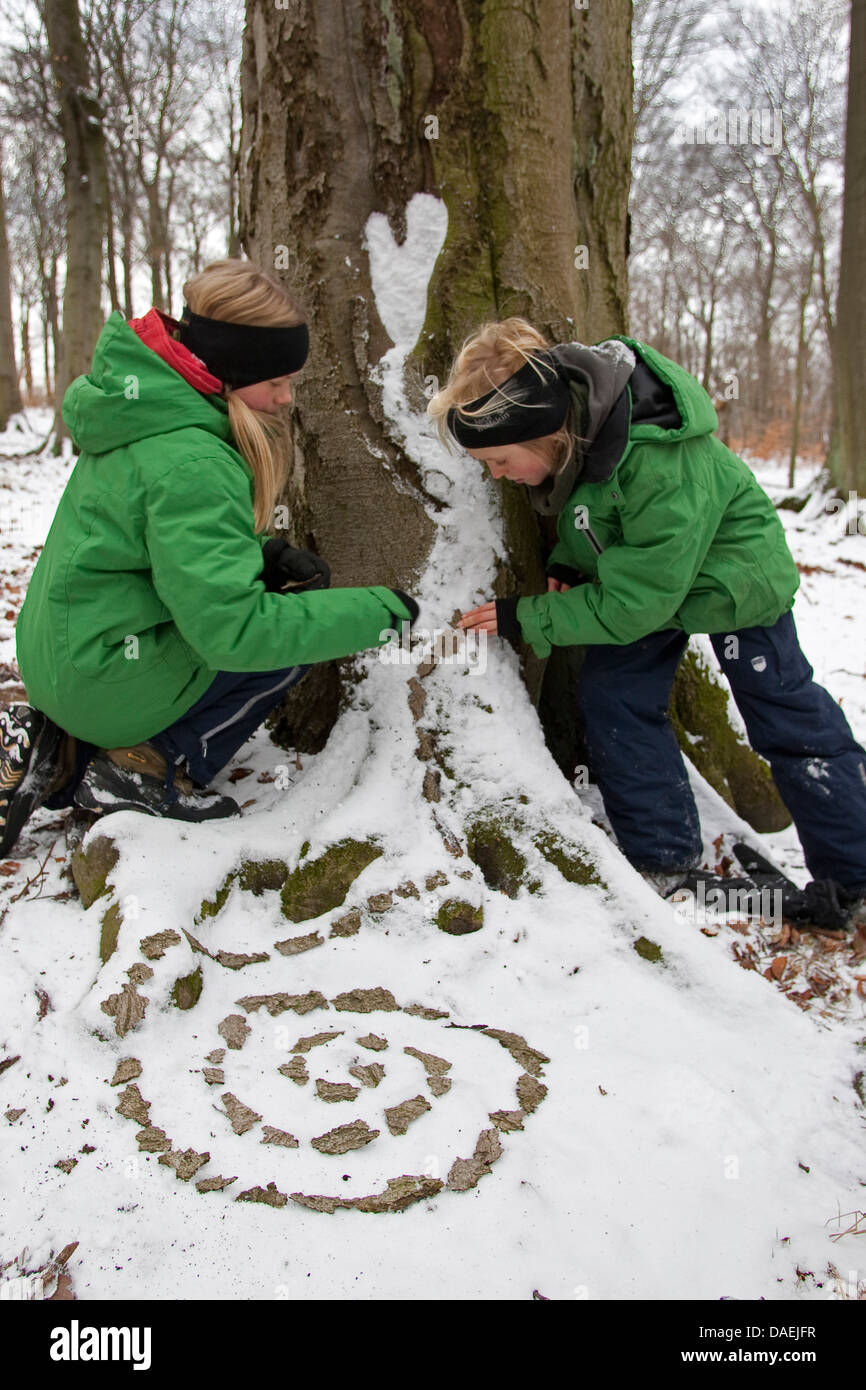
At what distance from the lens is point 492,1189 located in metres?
1.55

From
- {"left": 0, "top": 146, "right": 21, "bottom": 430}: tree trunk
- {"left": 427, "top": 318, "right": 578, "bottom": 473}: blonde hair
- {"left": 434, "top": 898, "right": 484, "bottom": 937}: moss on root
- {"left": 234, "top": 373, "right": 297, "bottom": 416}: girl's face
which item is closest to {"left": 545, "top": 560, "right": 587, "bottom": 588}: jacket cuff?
{"left": 427, "top": 318, "right": 578, "bottom": 473}: blonde hair

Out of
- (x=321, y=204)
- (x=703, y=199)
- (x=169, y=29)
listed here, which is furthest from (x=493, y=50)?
(x=703, y=199)

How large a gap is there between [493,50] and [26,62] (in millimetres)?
11579

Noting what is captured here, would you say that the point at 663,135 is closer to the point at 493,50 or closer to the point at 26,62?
the point at 26,62

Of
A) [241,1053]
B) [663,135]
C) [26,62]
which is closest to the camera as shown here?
[241,1053]

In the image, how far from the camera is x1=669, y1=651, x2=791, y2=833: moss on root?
3.29 meters

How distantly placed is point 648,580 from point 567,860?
0.79 meters

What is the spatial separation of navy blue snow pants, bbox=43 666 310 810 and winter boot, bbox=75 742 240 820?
0.09 ft

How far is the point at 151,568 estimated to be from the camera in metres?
2.21

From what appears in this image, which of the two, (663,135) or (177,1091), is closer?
(177,1091)

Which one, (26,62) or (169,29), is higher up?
(169,29)

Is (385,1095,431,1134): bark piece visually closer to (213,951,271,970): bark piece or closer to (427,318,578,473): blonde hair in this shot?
(213,951,271,970): bark piece

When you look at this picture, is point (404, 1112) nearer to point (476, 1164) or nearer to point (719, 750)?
point (476, 1164)

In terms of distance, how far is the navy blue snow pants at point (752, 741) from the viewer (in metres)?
2.60
